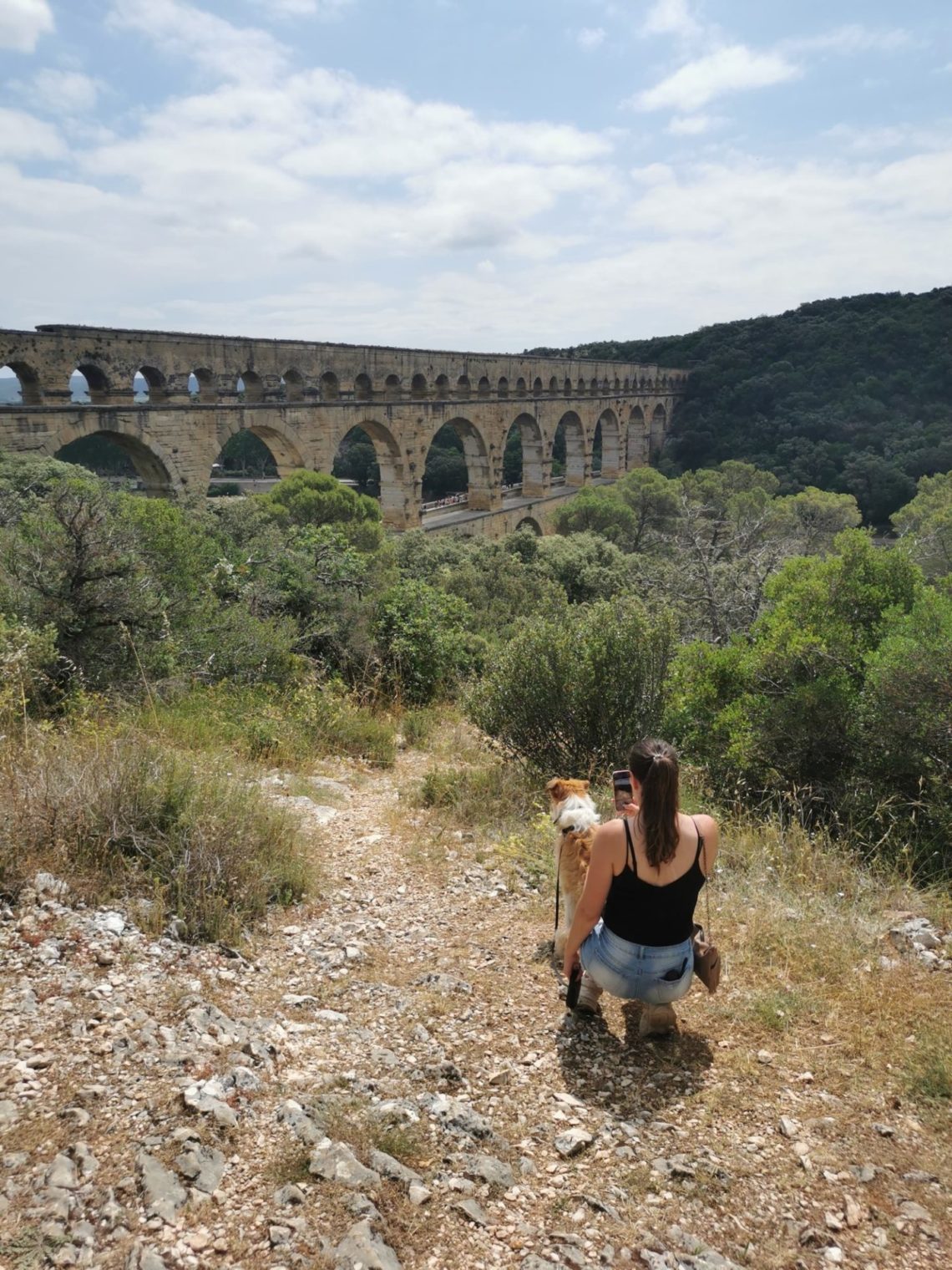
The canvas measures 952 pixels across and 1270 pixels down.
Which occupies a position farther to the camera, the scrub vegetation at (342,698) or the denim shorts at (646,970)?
the scrub vegetation at (342,698)

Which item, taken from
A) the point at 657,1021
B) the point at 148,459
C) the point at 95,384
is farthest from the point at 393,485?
the point at 657,1021

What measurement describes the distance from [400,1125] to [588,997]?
0.70 metres

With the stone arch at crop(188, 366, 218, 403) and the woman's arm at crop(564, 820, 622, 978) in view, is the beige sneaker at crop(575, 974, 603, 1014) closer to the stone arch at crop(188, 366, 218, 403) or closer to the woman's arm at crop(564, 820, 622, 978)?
the woman's arm at crop(564, 820, 622, 978)

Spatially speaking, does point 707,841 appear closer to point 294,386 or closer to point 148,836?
point 148,836

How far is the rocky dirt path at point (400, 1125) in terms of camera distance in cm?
158

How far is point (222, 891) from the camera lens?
2.74m

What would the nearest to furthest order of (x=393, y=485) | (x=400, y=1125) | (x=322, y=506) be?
(x=400, y=1125) → (x=322, y=506) → (x=393, y=485)

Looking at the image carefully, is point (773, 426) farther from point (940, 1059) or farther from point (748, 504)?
A: point (940, 1059)

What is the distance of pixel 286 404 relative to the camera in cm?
1736

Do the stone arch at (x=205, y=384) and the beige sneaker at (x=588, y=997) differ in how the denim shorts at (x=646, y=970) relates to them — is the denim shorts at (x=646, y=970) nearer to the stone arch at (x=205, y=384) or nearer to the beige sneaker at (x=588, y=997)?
the beige sneaker at (x=588, y=997)

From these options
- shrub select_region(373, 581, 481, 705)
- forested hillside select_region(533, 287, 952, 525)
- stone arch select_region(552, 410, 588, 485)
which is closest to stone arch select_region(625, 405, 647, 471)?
forested hillside select_region(533, 287, 952, 525)

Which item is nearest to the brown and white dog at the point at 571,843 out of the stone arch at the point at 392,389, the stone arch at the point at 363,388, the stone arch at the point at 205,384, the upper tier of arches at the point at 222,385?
the upper tier of arches at the point at 222,385

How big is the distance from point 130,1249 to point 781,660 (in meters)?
4.15

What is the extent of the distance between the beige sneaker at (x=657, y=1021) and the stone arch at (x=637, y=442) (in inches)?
1653
